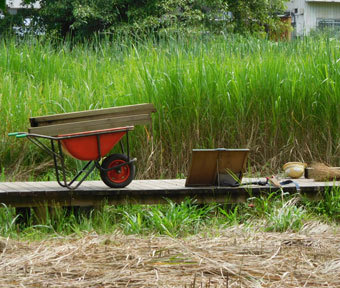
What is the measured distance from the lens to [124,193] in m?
5.06

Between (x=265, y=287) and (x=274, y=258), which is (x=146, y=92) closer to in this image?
(x=274, y=258)

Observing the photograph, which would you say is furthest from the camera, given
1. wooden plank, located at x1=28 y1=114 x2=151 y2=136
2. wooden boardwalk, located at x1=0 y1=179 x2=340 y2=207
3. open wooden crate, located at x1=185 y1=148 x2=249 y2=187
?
open wooden crate, located at x1=185 y1=148 x2=249 y2=187

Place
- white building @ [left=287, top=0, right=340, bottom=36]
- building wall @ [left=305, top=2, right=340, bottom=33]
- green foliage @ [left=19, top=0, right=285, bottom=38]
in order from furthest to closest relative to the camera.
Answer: building wall @ [left=305, top=2, right=340, bottom=33]
white building @ [left=287, top=0, right=340, bottom=36]
green foliage @ [left=19, top=0, right=285, bottom=38]

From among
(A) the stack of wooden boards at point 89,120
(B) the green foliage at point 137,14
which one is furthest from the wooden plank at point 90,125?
(B) the green foliage at point 137,14

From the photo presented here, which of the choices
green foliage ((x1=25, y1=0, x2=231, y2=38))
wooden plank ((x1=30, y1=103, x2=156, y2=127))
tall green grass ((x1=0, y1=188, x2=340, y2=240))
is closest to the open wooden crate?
tall green grass ((x1=0, y1=188, x2=340, y2=240))

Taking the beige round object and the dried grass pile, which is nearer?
the dried grass pile

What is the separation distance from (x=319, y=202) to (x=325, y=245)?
1.92 metres

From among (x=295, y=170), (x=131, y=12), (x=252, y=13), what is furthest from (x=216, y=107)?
(x=252, y=13)

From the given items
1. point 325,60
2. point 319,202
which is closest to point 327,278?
point 319,202

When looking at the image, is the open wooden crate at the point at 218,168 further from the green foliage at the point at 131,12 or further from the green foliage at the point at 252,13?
the green foliage at the point at 252,13

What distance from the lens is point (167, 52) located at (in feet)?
25.2

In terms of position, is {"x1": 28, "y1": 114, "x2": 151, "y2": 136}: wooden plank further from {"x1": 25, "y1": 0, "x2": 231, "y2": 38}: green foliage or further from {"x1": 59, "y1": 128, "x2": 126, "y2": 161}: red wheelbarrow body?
{"x1": 25, "y1": 0, "x2": 231, "y2": 38}: green foliage

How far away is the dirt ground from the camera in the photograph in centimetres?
278

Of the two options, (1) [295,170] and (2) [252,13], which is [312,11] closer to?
(2) [252,13]
